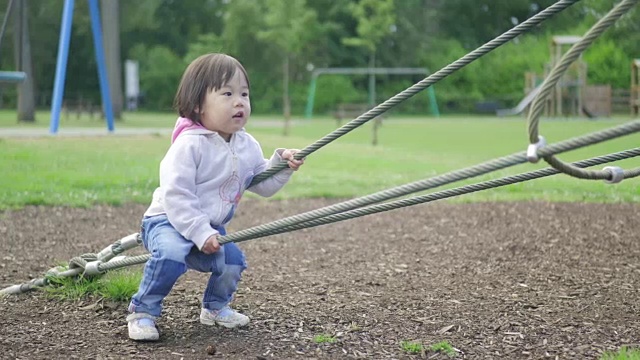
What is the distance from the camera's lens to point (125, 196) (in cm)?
838

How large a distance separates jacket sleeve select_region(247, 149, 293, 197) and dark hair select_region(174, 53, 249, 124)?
34 centimetres

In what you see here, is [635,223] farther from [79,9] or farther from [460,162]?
[79,9]

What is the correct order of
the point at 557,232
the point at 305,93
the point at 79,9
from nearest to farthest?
the point at 557,232 < the point at 79,9 < the point at 305,93

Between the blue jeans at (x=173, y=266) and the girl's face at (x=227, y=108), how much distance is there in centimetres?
42

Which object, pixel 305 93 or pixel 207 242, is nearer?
pixel 207 242

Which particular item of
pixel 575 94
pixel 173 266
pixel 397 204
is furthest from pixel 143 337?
pixel 575 94

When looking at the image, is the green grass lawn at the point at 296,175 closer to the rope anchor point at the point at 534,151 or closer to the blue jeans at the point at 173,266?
the blue jeans at the point at 173,266

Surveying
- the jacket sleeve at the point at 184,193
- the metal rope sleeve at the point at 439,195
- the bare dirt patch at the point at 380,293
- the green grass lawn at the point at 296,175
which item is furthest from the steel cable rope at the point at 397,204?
the green grass lawn at the point at 296,175

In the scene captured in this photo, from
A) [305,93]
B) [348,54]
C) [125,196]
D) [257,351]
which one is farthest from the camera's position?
[348,54]

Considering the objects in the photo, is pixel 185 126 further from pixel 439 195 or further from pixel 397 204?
pixel 439 195

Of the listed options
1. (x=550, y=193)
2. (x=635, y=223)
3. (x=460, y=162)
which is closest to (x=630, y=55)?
(x=460, y=162)

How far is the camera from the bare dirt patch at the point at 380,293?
3.43 meters

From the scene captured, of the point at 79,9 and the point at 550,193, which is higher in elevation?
the point at 79,9

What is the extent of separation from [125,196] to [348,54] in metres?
36.8
